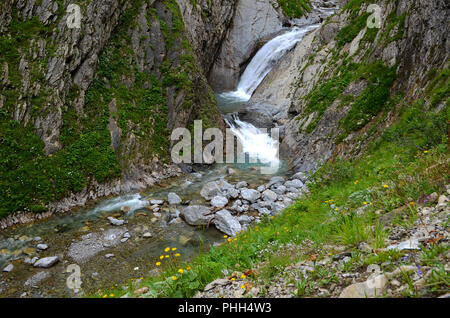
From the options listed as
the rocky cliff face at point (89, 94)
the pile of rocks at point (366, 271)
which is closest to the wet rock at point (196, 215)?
the rocky cliff face at point (89, 94)

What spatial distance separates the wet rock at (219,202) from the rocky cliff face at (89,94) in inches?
156

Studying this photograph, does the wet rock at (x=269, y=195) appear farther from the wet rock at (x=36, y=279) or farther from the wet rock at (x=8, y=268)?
the wet rock at (x=8, y=268)

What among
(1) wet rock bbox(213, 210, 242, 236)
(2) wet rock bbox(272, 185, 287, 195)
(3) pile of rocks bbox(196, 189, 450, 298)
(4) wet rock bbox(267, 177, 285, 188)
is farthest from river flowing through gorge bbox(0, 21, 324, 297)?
(3) pile of rocks bbox(196, 189, 450, 298)

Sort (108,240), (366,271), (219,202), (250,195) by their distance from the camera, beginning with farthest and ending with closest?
(250,195) < (219,202) < (108,240) < (366,271)

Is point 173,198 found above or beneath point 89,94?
beneath

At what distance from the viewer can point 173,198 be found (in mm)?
12320

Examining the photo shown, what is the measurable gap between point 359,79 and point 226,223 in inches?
415

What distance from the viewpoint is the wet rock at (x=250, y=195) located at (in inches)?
483

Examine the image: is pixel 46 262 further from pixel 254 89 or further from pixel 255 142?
pixel 254 89

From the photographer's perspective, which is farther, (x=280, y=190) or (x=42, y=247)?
(x=280, y=190)

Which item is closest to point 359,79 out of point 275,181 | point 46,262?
point 275,181

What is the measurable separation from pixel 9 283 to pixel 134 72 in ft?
41.0

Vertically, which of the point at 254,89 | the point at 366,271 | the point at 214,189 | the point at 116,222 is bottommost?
the point at 116,222

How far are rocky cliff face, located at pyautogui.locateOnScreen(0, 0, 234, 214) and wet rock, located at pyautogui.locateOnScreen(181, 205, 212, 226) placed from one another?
149 inches
